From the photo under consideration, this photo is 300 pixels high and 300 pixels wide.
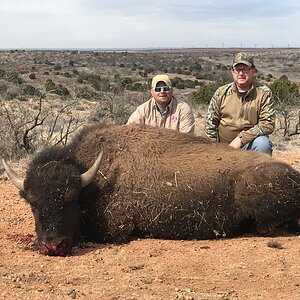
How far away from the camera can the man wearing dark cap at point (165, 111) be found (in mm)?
7664

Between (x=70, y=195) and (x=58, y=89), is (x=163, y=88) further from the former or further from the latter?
(x=58, y=89)

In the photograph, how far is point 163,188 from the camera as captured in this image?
5.93m

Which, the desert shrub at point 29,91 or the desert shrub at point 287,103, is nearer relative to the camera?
the desert shrub at point 287,103

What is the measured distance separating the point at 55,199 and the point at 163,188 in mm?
1332

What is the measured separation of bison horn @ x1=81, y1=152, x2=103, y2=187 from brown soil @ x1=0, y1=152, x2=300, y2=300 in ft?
2.53

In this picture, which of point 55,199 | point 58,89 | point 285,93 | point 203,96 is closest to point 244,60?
point 55,199

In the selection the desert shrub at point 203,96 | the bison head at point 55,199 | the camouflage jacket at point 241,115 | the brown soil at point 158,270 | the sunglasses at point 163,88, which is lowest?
the desert shrub at point 203,96

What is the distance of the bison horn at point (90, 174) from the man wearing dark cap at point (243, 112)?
7.98 ft

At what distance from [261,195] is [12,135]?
7.58 m

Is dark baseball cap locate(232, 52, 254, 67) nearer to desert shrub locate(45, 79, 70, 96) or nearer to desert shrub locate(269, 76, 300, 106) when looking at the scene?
desert shrub locate(269, 76, 300, 106)

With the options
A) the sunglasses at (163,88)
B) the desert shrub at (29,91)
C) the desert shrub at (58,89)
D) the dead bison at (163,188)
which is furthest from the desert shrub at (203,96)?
the dead bison at (163,188)

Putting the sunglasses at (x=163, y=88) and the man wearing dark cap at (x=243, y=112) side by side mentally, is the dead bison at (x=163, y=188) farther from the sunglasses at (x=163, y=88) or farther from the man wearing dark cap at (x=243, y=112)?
the sunglasses at (x=163, y=88)

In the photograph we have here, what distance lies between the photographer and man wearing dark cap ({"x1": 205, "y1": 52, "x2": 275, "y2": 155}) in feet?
24.1

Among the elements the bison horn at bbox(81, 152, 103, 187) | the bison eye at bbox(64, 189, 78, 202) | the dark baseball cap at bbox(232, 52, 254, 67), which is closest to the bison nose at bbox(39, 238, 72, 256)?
the bison eye at bbox(64, 189, 78, 202)
